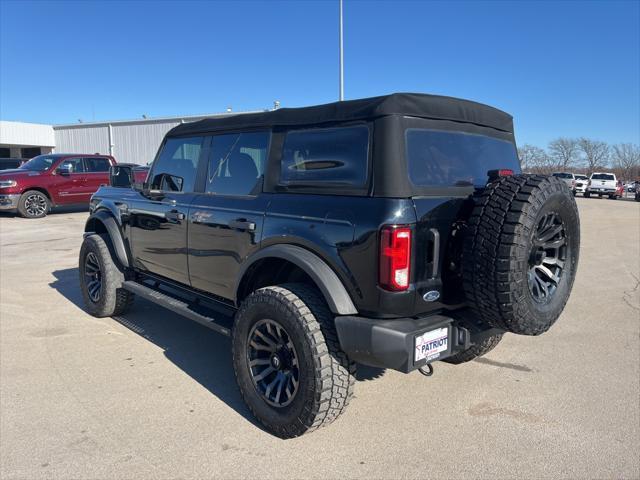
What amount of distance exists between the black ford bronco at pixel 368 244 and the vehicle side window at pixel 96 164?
1292 cm

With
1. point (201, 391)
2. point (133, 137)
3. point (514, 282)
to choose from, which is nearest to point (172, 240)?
point (201, 391)

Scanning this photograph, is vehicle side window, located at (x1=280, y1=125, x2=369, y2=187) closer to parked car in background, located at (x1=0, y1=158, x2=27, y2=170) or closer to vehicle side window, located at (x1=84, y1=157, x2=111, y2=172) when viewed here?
vehicle side window, located at (x1=84, y1=157, x2=111, y2=172)

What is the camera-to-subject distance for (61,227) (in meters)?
12.2

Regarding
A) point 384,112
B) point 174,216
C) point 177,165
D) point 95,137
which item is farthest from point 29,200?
point 95,137

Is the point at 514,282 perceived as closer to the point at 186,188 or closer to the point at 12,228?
the point at 186,188

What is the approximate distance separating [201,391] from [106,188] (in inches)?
115

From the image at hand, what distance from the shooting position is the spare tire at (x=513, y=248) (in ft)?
8.07

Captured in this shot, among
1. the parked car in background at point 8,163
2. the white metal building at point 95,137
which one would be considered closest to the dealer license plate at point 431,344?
the parked car in background at point 8,163

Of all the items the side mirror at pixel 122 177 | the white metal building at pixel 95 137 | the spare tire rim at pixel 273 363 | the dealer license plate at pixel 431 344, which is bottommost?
the spare tire rim at pixel 273 363

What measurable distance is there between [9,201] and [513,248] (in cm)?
1481

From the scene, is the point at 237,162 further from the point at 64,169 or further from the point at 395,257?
the point at 64,169

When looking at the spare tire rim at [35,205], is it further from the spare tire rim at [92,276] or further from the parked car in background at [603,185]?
the parked car in background at [603,185]

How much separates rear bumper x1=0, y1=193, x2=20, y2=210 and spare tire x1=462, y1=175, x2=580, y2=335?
47.5 feet

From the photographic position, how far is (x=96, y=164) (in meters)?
15.0
